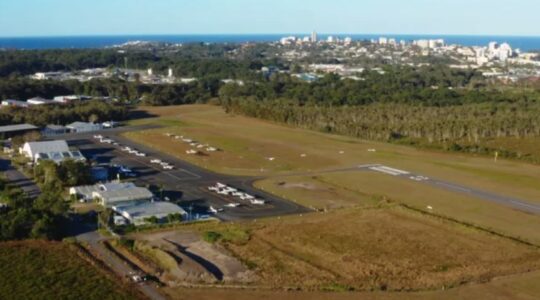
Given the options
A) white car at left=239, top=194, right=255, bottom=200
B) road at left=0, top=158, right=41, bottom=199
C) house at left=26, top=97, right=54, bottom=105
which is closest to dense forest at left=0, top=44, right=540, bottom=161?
house at left=26, top=97, right=54, bottom=105

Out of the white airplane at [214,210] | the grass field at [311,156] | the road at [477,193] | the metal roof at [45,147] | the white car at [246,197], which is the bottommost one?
the grass field at [311,156]

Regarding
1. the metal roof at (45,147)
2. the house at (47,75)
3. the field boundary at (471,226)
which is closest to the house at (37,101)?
the house at (47,75)

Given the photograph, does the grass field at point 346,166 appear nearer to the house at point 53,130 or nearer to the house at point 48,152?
the house at point 53,130

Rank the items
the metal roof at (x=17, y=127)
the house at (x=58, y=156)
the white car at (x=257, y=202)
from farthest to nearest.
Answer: the metal roof at (x=17, y=127) < the house at (x=58, y=156) < the white car at (x=257, y=202)

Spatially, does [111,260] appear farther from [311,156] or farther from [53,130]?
[53,130]

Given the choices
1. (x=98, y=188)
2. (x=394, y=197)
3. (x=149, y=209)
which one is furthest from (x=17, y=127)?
(x=394, y=197)

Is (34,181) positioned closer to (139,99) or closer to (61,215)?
(61,215)
